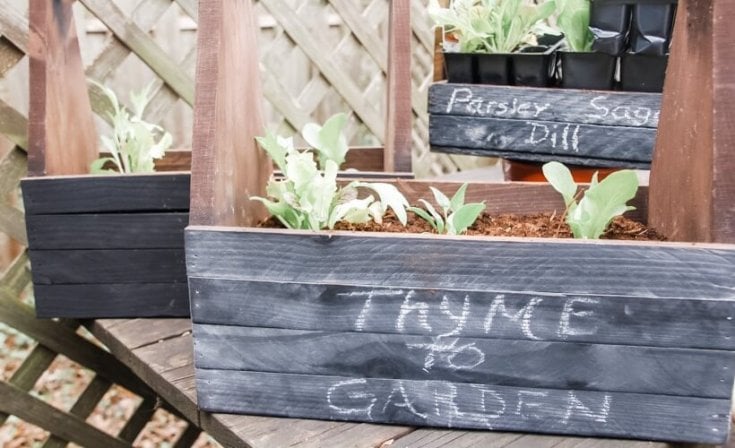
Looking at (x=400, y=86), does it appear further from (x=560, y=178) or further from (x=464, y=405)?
(x=464, y=405)

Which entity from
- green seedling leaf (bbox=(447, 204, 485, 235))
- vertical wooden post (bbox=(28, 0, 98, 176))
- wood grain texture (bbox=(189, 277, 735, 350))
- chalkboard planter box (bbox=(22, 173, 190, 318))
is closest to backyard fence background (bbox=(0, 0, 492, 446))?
vertical wooden post (bbox=(28, 0, 98, 176))

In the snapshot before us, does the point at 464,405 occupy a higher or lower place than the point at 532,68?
lower

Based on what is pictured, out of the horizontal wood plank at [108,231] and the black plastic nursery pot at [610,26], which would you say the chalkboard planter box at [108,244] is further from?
the black plastic nursery pot at [610,26]

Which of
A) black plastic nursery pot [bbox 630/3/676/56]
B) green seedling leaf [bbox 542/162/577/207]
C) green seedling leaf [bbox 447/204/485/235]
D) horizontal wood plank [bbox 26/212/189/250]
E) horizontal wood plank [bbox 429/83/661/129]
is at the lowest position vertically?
horizontal wood plank [bbox 26/212/189/250]

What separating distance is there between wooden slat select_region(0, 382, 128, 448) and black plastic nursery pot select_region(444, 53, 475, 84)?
887mm

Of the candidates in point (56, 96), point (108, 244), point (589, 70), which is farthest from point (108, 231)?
point (589, 70)

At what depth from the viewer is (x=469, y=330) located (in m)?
0.57

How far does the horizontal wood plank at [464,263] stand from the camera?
537mm

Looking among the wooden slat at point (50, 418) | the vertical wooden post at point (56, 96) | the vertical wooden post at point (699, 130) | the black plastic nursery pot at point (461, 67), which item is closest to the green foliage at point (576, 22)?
the black plastic nursery pot at point (461, 67)

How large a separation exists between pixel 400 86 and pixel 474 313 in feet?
1.15

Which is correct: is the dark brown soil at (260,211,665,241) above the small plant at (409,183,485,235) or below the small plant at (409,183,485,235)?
below

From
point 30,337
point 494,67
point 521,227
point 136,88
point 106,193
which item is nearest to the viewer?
point 521,227

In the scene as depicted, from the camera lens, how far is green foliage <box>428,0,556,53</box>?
36.3 inches

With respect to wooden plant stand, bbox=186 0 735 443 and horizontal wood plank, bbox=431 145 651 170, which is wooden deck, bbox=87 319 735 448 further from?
horizontal wood plank, bbox=431 145 651 170
